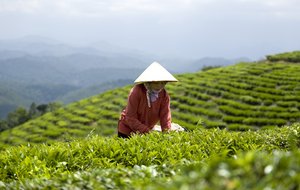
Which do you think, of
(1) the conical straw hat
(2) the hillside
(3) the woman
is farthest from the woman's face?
(2) the hillside

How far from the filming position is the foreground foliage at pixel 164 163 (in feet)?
7.01

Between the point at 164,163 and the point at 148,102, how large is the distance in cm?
342

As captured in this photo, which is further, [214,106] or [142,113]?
[214,106]

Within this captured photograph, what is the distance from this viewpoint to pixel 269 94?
80.1 ft

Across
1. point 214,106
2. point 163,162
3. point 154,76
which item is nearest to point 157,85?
point 154,76

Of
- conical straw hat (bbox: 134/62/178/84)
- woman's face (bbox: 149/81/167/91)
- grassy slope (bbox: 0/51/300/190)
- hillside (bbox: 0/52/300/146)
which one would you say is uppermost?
conical straw hat (bbox: 134/62/178/84)

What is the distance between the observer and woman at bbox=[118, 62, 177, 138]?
25.6 ft

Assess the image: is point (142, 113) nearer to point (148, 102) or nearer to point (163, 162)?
point (148, 102)

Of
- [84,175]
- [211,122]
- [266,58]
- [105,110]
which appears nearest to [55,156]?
[84,175]

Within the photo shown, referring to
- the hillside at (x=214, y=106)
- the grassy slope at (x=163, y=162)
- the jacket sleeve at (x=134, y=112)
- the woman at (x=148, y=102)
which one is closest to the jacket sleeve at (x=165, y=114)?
the woman at (x=148, y=102)

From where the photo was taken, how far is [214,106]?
24.9 m

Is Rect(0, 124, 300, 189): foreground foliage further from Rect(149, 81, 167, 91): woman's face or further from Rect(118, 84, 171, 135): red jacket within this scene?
Rect(149, 81, 167, 91): woman's face

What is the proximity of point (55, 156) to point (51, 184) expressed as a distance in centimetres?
224

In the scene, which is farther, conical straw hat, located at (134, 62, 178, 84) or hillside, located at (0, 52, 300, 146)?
hillside, located at (0, 52, 300, 146)
